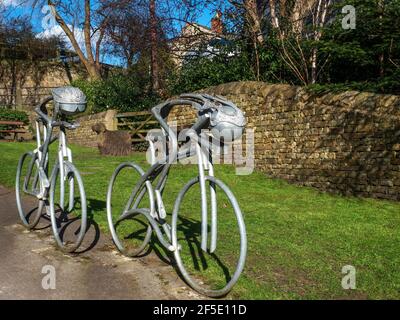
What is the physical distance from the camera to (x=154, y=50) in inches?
615

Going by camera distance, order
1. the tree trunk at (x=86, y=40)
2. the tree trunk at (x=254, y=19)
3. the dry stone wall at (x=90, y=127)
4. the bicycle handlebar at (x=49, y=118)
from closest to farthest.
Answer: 1. the bicycle handlebar at (x=49, y=118)
2. the tree trunk at (x=254, y=19)
3. the dry stone wall at (x=90, y=127)
4. the tree trunk at (x=86, y=40)

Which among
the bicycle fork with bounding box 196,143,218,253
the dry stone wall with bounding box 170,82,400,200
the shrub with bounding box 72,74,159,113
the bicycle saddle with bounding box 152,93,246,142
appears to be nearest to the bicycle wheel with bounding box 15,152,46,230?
the bicycle fork with bounding box 196,143,218,253

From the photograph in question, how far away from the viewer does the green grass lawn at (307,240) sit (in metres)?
3.37

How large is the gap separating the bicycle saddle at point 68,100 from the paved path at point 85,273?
48.9 inches

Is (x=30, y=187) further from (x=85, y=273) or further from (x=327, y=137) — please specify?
(x=327, y=137)

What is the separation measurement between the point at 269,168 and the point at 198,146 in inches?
285

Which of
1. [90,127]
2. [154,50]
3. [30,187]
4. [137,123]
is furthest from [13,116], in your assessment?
[30,187]

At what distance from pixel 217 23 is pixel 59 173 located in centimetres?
1015

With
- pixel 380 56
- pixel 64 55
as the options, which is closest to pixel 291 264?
pixel 380 56

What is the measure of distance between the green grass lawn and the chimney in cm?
638

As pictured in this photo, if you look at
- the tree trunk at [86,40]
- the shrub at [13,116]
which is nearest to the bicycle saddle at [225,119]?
the shrub at [13,116]

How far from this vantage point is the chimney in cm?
1328

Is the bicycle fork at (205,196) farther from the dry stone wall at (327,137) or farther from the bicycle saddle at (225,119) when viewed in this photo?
the dry stone wall at (327,137)

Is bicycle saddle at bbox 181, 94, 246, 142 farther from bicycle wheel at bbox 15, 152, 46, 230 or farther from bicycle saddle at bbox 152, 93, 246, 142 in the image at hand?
bicycle wheel at bbox 15, 152, 46, 230
